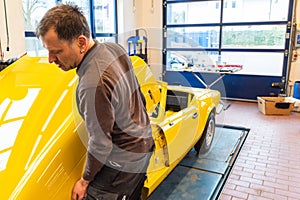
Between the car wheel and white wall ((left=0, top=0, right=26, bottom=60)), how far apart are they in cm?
306

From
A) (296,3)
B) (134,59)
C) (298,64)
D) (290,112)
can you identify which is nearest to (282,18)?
(296,3)

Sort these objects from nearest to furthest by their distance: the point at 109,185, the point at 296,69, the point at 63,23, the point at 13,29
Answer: the point at 63,23
the point at 109,185
the point at 13,29
the point at 296,69

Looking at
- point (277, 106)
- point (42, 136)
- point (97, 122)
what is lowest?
point (277, 106)

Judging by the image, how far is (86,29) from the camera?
3.78 feet

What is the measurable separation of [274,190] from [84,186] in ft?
7.14

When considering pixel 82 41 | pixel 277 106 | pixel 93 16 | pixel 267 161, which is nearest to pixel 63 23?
pixel 82 41

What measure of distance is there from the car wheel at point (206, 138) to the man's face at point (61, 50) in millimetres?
2475

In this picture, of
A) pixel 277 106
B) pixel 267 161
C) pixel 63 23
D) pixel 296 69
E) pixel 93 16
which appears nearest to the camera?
pixel 63 23

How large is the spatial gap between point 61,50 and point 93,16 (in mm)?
5798

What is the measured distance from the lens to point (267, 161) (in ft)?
11.1

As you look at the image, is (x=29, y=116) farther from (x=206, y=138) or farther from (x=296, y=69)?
(x=296, y=69)

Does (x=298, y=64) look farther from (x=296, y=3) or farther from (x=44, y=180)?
(x=44, y=180)

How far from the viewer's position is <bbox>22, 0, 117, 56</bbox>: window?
4941 millimetres

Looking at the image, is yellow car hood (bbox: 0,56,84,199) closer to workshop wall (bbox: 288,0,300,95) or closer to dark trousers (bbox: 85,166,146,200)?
dark trousers (bbox: 85,166,146,200)
